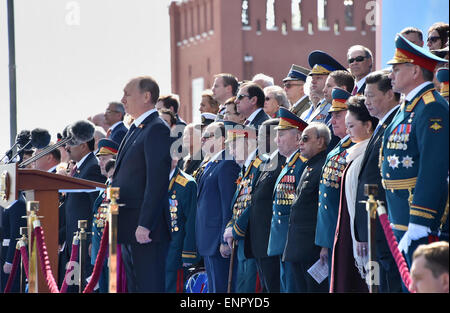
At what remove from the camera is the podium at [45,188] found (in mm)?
7789

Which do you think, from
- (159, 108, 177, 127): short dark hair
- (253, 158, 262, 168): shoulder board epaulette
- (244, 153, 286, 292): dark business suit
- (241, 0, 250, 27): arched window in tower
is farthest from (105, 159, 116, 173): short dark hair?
(241, 0, 250, 27): arched window in tower

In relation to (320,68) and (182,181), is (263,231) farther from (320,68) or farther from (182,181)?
(320,68)

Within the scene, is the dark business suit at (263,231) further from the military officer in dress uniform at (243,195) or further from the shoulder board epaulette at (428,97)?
the shoulder board epaulette at (428,97)

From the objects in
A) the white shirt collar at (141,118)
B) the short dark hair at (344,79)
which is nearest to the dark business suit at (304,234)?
the short dark hair at (344,79)

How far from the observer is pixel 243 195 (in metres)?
8.26

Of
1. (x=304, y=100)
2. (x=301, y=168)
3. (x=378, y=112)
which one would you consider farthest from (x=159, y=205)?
(x=304, y=100)

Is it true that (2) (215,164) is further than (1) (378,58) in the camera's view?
No

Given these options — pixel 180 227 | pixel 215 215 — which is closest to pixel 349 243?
pixel 215 215

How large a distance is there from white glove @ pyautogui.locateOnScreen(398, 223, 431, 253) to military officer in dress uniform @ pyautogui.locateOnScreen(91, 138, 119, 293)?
359 centimetres

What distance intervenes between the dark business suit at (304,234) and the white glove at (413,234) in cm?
157

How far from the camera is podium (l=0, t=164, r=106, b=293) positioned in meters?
7.79

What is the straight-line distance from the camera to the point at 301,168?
7.75 meters
